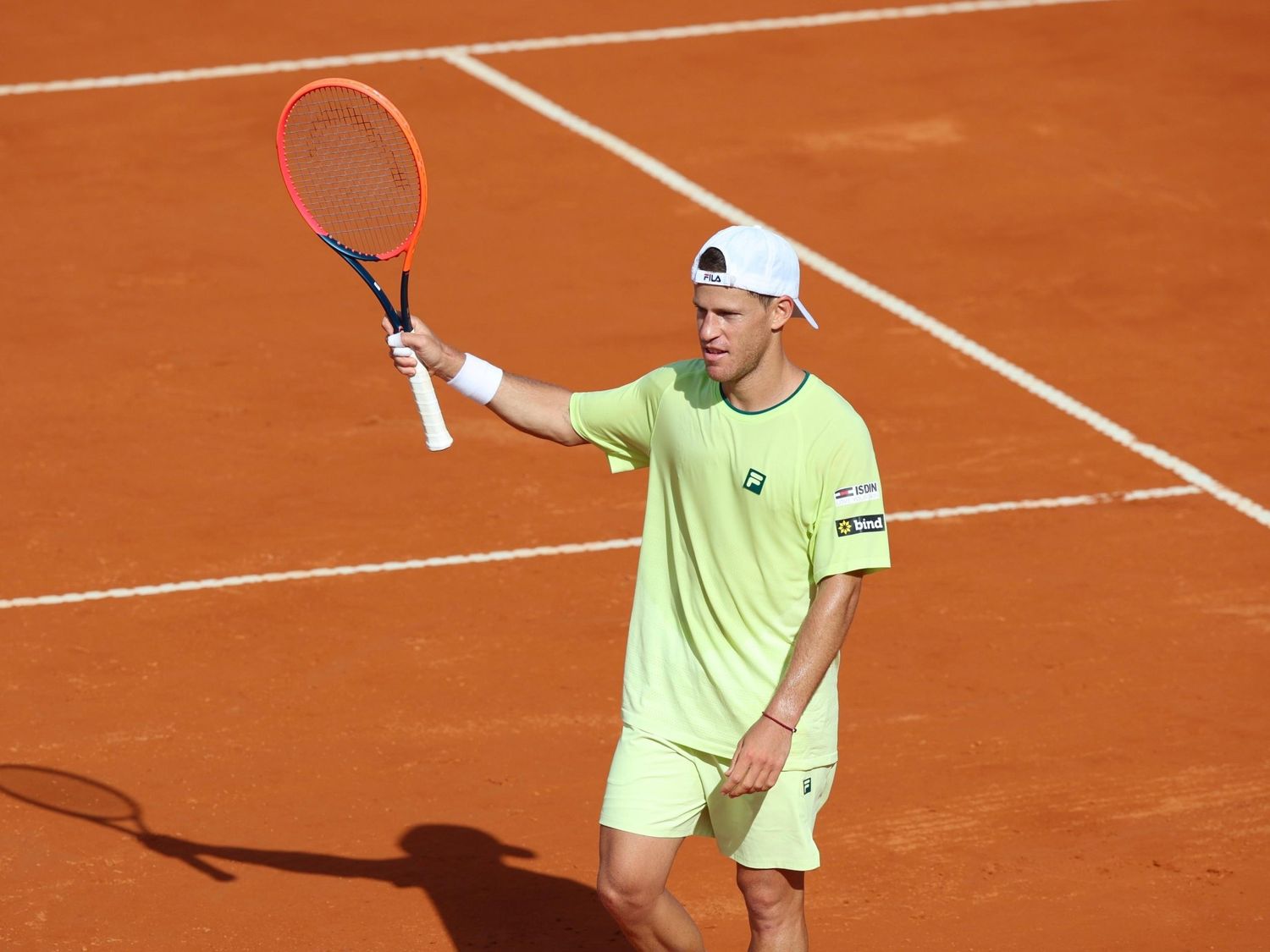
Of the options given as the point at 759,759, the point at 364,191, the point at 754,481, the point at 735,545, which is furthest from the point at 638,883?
the point at 364,191

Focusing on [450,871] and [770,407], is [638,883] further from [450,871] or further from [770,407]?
[450,871]

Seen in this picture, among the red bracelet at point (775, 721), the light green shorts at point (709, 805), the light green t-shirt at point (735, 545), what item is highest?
the light green t-shirt at point (735, 545)

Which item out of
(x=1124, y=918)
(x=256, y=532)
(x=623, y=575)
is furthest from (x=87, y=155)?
(x=1124, y=918)

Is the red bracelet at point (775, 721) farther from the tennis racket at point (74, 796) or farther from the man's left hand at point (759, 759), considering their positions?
the tennis racket at point (74, 796)

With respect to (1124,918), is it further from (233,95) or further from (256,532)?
(233,95)

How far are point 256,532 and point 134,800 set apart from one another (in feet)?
8.22

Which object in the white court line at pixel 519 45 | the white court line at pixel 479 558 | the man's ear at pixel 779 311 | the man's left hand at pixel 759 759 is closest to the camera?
the man's left hand at pixel 759 759

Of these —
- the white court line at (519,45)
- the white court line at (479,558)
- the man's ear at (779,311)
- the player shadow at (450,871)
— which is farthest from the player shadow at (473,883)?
the white court line at (519,45)

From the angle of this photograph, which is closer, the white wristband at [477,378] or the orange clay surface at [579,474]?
the white wristband at [477,378]

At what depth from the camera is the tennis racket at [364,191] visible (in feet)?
21.5

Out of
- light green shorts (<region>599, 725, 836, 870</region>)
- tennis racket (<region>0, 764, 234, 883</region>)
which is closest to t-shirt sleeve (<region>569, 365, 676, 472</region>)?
light green shorts (<region>599, 725, 836, 870</region>)

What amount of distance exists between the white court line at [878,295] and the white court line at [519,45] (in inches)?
16.0

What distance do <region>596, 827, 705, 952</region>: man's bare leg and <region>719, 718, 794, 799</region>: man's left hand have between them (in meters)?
0.32

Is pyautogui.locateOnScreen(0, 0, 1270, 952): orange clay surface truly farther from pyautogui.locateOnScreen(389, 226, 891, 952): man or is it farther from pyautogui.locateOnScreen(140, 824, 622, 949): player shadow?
pyautogui.locateOnScreen(389, 226, 891, 952): man
